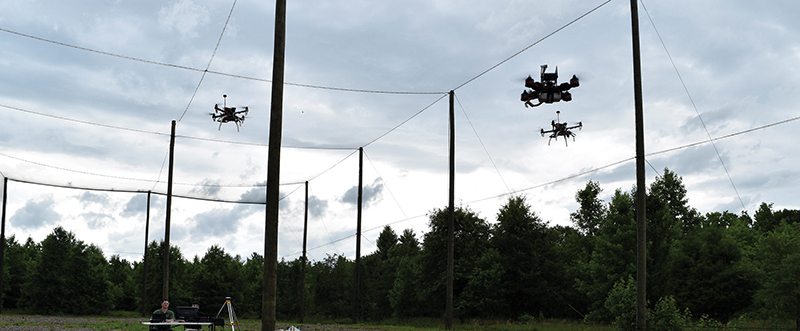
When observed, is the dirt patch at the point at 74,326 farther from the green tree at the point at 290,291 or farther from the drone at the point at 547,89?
the green tree at the point at 290,291

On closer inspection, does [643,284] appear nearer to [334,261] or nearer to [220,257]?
[220,257]

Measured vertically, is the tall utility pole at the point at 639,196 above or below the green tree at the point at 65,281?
above

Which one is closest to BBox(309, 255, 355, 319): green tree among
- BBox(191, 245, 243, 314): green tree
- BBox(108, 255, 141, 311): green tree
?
BBox(191, 245, 243, 314): green tree

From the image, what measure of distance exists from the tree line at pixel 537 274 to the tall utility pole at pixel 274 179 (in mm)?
12699

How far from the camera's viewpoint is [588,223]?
226 ft

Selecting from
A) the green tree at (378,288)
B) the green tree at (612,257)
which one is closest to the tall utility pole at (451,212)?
the green tree at (612,257)

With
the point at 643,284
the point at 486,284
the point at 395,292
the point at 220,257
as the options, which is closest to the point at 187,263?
the point at 220,257

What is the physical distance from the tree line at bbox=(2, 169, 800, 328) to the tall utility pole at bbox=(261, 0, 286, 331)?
12.7m

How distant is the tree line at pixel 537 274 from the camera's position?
36438 millimetres

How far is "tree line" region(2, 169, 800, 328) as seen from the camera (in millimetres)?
36438

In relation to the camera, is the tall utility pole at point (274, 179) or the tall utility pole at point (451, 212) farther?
the tall utility pole at point (451, 212)

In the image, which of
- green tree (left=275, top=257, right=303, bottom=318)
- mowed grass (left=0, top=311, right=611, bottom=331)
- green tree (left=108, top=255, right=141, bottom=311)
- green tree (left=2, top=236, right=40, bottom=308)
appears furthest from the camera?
green tree (left=275, top=257, right=303, bottom=318)

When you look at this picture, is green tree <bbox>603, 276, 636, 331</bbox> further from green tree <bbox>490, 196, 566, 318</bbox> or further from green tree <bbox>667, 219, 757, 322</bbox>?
green tree <bbox>667, 219, 757, 322</bbox>

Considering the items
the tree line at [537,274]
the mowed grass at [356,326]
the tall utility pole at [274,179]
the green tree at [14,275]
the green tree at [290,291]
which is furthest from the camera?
the green tree at [290,291]
